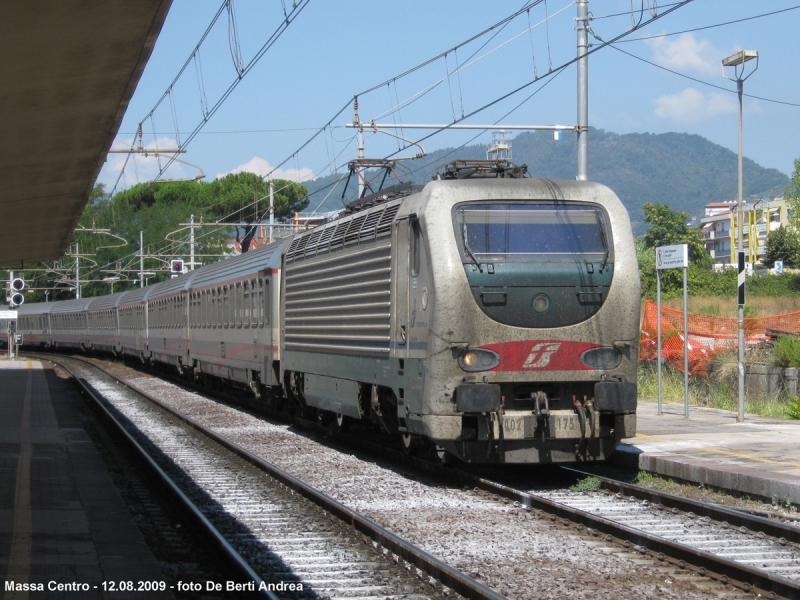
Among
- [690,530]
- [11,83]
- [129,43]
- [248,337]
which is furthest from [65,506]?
[248,337]

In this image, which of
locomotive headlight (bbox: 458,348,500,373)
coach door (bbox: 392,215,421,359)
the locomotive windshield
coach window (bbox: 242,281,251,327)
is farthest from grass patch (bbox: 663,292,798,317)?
locomotive headlight (bbox: 458,348,500,373)

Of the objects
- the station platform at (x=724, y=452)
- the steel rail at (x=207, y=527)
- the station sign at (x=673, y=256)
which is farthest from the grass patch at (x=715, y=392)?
the steel rail at (x=207, y=527)

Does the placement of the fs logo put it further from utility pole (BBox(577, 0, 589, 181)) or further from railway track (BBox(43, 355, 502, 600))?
utility pole (BBox(577, 0, 589, 181))

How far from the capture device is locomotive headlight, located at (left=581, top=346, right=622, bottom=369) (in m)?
10.2

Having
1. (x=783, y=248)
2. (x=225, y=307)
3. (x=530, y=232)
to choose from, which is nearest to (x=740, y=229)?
(x=530, y=232)

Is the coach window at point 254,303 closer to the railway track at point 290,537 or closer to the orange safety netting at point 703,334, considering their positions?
the railway track at point 290,537

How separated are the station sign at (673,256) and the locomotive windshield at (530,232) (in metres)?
4.51

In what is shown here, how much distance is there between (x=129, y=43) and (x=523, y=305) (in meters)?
4.98

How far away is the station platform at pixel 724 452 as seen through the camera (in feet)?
30.3

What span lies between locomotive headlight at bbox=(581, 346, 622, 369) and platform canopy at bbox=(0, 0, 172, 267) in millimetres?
4951

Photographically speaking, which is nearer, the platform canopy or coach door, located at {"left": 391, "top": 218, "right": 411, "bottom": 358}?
the platform canopy

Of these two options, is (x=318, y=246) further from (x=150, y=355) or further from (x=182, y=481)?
(x=150, y=355)

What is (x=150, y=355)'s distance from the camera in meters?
35.8

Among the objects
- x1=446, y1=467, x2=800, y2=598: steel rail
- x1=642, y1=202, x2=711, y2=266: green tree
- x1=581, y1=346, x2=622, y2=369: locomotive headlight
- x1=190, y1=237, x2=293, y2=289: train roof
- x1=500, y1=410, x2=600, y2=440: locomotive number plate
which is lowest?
x1=446, y1=467, x2=800, y2=598: steel rail
